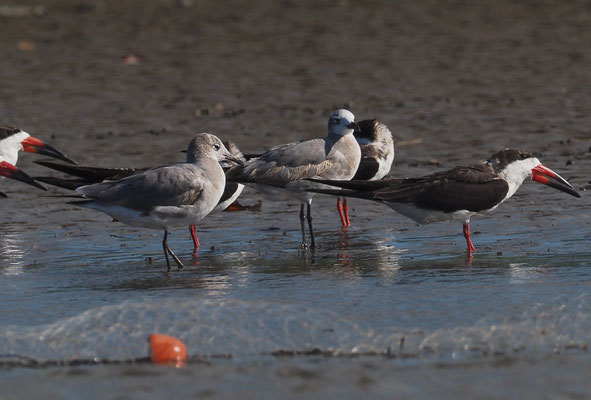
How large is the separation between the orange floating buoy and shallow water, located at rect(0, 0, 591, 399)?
0.25 feet

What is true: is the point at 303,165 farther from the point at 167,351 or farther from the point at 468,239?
the point at 167,351

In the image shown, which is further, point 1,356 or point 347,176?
point 347,176

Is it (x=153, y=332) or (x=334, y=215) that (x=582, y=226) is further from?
(x=153, y=332)

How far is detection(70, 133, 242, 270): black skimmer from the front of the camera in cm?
954

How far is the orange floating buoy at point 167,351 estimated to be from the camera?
21.7 feet

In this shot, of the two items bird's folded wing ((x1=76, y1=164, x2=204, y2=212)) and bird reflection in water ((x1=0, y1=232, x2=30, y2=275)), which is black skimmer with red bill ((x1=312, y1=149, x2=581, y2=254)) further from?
bird reflection in water ((x1=0, y1=232, x2=30, y2=275))

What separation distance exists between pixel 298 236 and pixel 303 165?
66cm

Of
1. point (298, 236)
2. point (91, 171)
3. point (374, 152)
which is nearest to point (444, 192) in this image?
Answer: point (298, 236)

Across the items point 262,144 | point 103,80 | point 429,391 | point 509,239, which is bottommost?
Result: point 429,391

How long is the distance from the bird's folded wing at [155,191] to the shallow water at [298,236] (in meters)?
0.54

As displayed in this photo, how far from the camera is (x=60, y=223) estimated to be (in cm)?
1152

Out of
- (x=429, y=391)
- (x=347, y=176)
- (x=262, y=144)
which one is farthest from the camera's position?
(x=262, y=144)

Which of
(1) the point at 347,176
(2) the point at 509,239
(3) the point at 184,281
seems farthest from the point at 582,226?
(3) the point at 184,281

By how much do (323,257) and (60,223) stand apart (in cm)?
306
